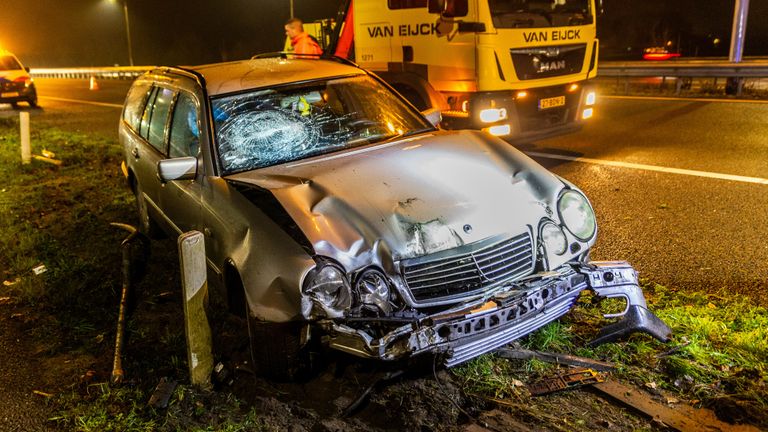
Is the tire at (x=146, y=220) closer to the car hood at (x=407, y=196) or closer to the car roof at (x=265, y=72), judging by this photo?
the car roof at (x=265, y=72)

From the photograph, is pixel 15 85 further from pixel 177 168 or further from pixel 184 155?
pixel 177 168

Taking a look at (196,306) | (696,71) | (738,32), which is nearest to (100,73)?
(696,71)

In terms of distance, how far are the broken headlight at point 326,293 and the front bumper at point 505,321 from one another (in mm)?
74

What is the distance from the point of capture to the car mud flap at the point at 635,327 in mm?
3746

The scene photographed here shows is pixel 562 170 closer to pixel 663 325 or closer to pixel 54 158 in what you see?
pixel 663 325

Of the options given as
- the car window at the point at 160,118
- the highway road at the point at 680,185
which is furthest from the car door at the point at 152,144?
the highway road at the point at 680,185

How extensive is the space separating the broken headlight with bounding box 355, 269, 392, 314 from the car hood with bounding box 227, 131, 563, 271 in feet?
0.22

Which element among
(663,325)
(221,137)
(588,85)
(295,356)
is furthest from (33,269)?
(588,85)

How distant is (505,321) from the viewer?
11.0 ft

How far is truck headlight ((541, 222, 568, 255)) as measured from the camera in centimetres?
379

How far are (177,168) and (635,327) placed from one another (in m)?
2.87

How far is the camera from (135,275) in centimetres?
552

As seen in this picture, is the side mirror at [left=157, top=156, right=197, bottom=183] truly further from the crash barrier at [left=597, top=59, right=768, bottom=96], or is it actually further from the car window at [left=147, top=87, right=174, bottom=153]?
the crash barrier at [left=597, top=59, right=768, bottom=96]

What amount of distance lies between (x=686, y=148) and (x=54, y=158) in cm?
970
